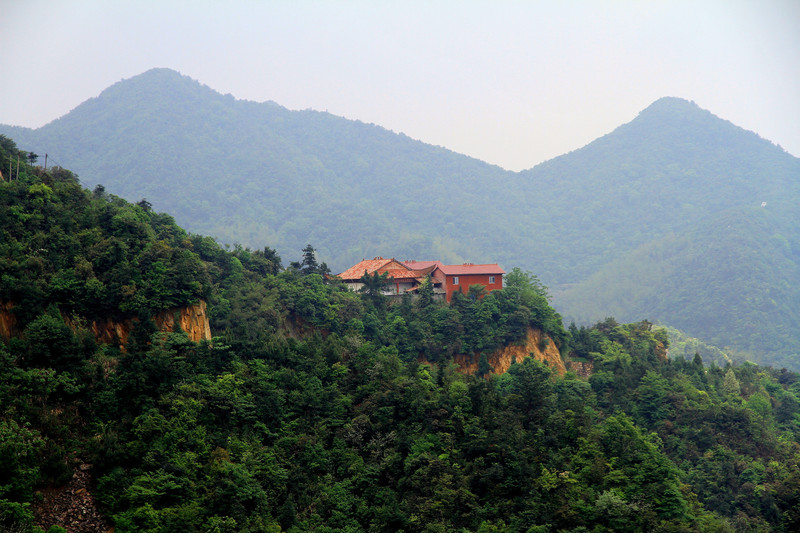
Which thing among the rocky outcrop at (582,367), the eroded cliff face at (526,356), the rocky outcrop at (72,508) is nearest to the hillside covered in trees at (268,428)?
the rocky outcrop at (72,508)

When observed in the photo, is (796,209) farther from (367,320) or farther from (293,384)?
(293,384)

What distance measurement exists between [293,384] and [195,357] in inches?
162

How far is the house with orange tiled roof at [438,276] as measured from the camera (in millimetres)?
44781

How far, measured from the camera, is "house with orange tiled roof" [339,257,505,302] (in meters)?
44.8

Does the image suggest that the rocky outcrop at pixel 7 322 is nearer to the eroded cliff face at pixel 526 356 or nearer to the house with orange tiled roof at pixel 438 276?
the house with orange tiled roof at pixel 438 276

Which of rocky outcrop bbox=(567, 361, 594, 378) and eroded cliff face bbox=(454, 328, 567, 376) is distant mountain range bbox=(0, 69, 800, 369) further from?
eroded cliff face bbox=(454, 328, 567, 376)

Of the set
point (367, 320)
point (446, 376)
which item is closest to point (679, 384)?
point (446, 376)

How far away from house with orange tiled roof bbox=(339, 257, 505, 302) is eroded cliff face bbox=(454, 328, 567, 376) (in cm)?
387

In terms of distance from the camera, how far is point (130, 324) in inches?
1160

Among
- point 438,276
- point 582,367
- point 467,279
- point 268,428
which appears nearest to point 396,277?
point 438,276

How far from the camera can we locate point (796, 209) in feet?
413

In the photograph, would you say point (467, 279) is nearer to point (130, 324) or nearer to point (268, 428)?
point (268, 428)

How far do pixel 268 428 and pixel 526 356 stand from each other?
18.4m

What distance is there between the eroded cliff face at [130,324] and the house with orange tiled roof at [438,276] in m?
15.0
